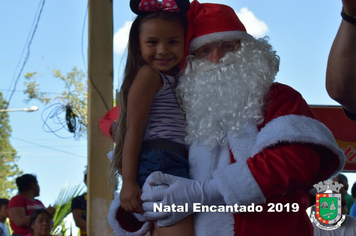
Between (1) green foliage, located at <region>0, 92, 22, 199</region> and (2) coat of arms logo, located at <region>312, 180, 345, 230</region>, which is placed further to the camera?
(1) green foliage, located at <region>0, 92, 22, 199</region>

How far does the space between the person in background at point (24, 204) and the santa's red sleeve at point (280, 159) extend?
4.33 metres

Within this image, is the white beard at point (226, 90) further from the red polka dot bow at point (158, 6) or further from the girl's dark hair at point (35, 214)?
the girl's dark hair at point (35, 214)

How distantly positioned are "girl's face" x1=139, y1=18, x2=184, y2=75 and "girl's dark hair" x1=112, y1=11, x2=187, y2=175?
0.10ft

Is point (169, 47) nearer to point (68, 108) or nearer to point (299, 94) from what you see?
point (299, 94)

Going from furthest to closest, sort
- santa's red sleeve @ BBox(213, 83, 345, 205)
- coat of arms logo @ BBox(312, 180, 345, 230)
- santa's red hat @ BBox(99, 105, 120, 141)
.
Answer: santa's red hat @ BBox(99, 105, 120, 141) → coat of arms logo @ BBox(312, 180, 345, 230) → santa's red sleeve @ BBox(213, 83, 345, 205)

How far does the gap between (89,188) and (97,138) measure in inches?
20.0

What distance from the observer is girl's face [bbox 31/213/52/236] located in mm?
5309

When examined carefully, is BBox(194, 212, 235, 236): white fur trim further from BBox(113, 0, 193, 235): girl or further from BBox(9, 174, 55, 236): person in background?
BBox(9, 174, 55, 236): person in background

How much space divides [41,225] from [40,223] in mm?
31

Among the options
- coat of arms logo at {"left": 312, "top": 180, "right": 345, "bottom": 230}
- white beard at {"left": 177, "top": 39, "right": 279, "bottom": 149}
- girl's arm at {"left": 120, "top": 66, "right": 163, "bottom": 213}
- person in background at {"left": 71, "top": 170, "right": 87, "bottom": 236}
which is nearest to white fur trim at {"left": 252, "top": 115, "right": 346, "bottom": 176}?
white beard at {"left": 177, "top": 39, "right": 279, "bottom": 149}

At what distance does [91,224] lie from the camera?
470 centimetres

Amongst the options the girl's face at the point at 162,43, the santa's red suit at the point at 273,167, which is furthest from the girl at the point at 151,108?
the santa's red suit at the point at 273,167

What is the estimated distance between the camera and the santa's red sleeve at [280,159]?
187cm

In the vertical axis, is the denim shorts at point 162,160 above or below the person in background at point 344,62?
below
